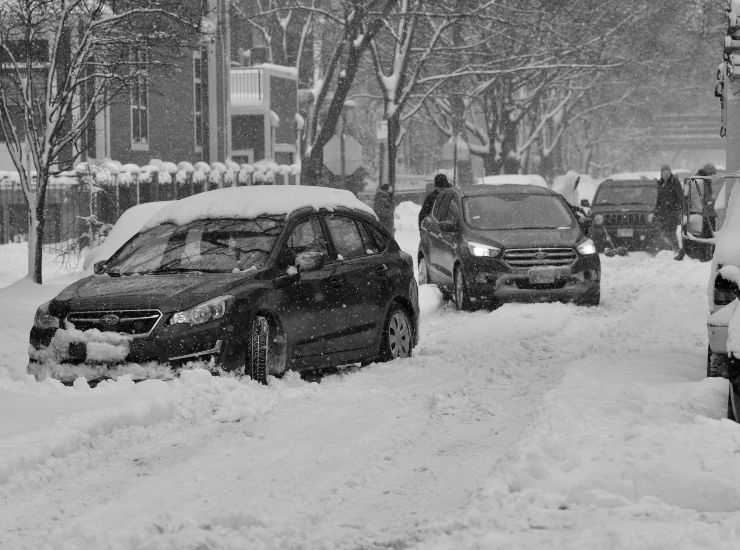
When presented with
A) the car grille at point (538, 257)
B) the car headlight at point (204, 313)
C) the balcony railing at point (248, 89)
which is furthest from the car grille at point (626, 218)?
the balcony railing at point (248, 89)

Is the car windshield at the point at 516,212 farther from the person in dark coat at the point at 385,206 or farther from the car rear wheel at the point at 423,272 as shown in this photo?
the person in dark coat at the point at 385,206

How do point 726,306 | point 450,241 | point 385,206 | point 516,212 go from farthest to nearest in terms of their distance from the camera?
point 385,206 → point 516,212 → point 450,241 → point 726,306

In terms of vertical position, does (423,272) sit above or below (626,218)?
below

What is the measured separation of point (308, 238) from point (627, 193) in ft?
61.3

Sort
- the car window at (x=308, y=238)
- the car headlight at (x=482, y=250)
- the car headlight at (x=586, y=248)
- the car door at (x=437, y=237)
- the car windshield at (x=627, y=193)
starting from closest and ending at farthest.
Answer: the car window at (x=308, y=238) → the car headlight at (x=482, y=250) → the car headlight at (x=586, y=248) → the car door at (x=437, y=237) → the car windshield at (x=627, y=193)

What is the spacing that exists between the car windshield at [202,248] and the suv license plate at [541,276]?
6.34 meters

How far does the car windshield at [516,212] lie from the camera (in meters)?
17.7

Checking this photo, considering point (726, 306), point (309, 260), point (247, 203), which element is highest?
point (247, 203)

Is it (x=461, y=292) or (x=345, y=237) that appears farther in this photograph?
(x=461, y=292)

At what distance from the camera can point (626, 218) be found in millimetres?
27234

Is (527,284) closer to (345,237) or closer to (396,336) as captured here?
(396,336)

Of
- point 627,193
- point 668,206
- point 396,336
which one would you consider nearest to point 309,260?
point 396,336

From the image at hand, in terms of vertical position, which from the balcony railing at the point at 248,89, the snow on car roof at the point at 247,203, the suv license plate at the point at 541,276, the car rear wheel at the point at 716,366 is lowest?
the suv license plate at the point at 541,276

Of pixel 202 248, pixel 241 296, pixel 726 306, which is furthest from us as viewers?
pixel 202 248
